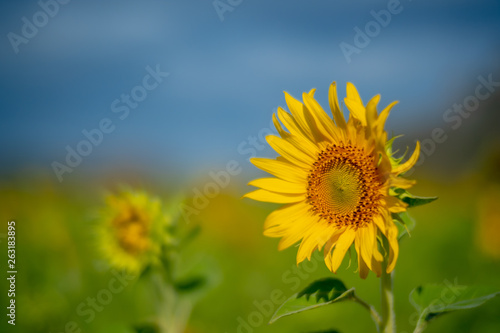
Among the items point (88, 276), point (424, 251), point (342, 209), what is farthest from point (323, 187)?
point (88, 276)

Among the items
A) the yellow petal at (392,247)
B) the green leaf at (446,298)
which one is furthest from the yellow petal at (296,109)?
the green leaf at (446,298)

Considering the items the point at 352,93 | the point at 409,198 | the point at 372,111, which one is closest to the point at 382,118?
the point at 372,111

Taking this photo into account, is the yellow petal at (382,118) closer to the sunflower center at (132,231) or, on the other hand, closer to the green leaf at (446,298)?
the green leaf at (446,298)

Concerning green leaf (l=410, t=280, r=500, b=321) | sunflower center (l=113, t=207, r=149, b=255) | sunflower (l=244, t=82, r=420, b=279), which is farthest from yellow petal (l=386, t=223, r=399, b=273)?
sunflower center (l=113, t=207, r=149, b=255)

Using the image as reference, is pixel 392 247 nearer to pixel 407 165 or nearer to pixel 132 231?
pixel 407 165

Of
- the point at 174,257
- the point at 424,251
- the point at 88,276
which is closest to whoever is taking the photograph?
the point at 174,257

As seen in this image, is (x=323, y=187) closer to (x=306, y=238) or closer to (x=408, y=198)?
(x=306, y=238)

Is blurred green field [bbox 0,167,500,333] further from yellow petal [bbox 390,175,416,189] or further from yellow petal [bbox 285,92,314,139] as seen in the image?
yellow petal [bbox 390,175,416,189]
